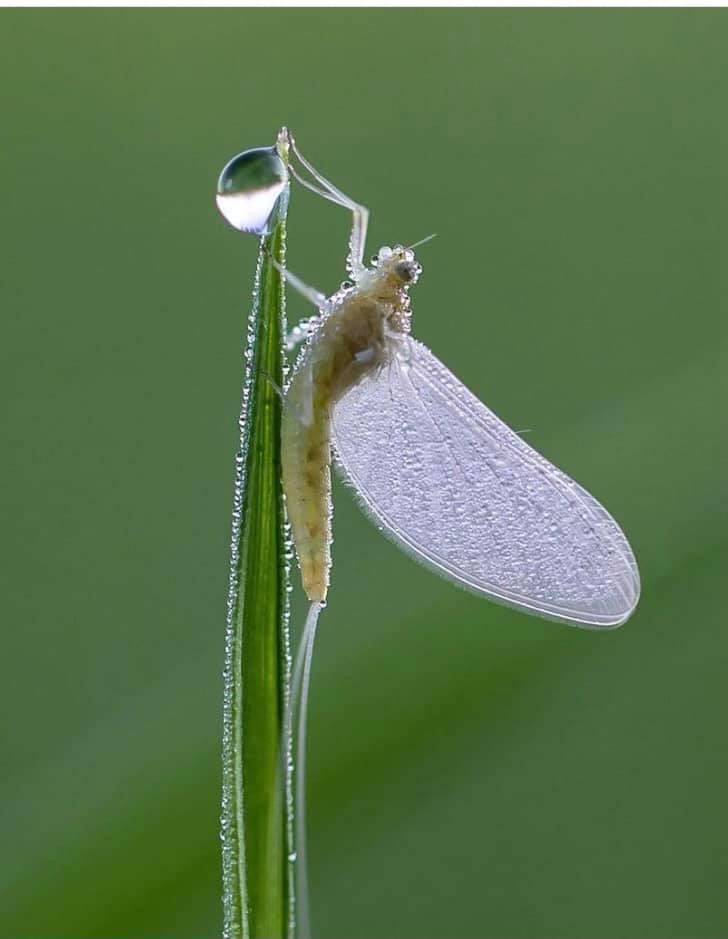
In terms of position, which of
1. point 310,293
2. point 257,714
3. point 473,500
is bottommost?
point 257,714

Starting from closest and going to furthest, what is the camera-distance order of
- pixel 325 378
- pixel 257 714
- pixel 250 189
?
1. pixel 257 714
2. pixel 250 189
3. pixel 325 378

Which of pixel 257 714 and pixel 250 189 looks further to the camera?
pixel 250 189

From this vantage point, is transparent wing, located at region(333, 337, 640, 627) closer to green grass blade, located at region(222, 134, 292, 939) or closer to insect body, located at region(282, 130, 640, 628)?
insect body, located at region(282, 130, 640, 628)

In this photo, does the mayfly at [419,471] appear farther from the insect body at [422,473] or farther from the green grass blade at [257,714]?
the green grass blade at [257,714]

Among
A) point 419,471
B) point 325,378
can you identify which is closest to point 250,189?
point 325,378

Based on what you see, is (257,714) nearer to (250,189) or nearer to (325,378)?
(250,189)

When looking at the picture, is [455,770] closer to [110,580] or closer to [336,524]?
[336,524]
